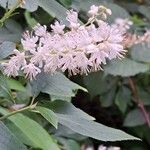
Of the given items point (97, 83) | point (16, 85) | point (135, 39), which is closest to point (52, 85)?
point (16, 85)

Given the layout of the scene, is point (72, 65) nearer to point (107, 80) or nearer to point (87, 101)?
point (107, 80)

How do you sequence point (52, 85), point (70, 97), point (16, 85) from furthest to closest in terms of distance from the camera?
1. point (16, 85)
2. point (70, 97)
3. point (52, 85)

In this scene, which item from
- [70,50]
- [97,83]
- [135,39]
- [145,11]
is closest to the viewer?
[70,50]

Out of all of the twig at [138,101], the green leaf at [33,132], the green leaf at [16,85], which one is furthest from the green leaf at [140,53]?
the green leaf at [33,132]

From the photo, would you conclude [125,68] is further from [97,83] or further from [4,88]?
[4,88]

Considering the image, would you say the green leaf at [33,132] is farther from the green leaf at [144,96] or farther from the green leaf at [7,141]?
the green leaf at [144,96]

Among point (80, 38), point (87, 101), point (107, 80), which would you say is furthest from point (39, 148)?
point (87, 101)
